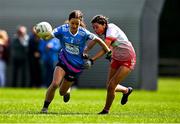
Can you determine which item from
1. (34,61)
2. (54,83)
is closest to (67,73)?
(54,83)

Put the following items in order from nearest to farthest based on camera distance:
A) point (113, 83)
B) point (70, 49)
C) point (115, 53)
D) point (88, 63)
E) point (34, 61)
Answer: point (88, 63) → point (113, 83) → point (115, 53) → point (70, 49) → point (34, 61)

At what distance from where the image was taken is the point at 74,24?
14.5 m

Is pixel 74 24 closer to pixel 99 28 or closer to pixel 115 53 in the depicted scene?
pixel 99 28

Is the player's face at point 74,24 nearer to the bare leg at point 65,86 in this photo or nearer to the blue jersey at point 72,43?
the blue jersey at point 72,43

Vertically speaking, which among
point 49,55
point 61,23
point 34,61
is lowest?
point 34,61

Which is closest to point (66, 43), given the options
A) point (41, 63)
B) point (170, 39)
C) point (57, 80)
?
point (57, 80)

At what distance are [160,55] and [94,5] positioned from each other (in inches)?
831

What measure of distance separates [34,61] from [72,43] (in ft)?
42.7

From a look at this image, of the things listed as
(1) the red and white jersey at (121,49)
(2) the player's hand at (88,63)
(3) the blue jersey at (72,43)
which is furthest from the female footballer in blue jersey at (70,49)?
(2) the player's hand at (88,63)

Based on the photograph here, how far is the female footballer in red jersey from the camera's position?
14211 millimetres

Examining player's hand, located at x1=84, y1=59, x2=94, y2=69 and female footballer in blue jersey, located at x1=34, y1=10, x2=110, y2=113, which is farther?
female footballer in blue jersey, located at x1=34, y1=10, x2=110, y2=113

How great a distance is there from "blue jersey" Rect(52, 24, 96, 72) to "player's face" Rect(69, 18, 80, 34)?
7 centimetres

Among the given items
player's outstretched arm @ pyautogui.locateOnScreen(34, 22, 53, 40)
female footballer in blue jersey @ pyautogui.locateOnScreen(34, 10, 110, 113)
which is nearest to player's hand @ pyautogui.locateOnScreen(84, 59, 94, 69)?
female footballer in blue jersey @ pyautogui.locateOnScreen(34, 10, 110, 113)

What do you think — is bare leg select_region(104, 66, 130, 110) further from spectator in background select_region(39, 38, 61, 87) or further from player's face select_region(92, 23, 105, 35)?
spectator in background select_region(39, 38, 61, 87)
